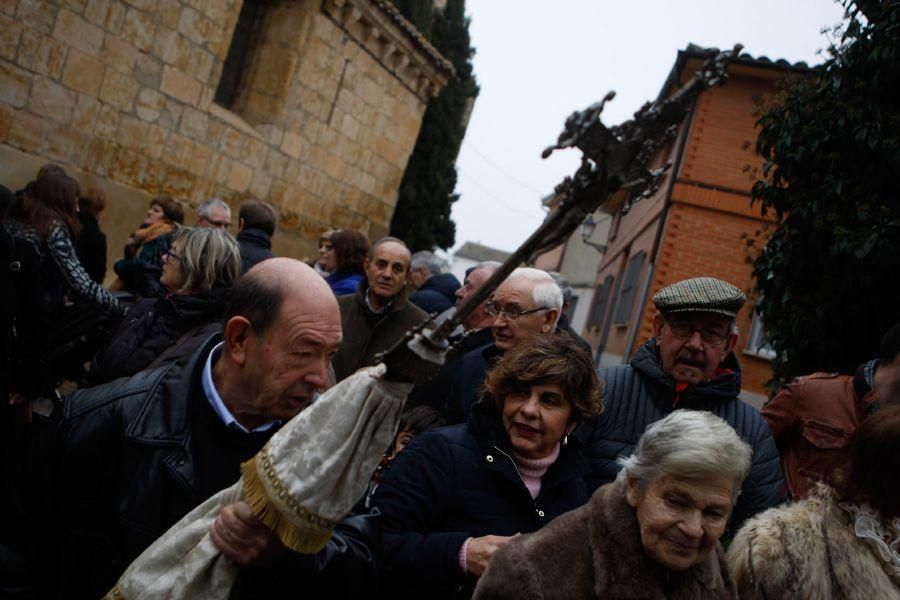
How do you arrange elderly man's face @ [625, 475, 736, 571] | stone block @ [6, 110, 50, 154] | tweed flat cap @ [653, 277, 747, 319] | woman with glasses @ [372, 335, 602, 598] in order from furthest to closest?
stone block @ [6, 110, 50, 154] < tweed flat cap @ [653, 277, 747, 319] < woman with glasses @ [372, 335, 602, 598] < elderly man's face @ [625, 475, 736, 571]

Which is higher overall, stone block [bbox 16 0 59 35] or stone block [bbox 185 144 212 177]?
stone block [bbox 16 0 59 35]

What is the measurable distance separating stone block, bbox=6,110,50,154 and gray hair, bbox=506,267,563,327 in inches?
299

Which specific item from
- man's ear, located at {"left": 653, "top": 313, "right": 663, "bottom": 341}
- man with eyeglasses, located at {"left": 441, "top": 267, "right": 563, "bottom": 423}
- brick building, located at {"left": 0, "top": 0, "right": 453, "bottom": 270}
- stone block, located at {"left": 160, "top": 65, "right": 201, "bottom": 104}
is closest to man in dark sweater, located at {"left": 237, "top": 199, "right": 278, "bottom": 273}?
man with eyeglasses, located at {"left": 441, "top": 267, "right": 563, "bottom": 423}

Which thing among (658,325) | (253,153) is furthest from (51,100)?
(658,325)

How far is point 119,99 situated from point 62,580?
946 centimetres

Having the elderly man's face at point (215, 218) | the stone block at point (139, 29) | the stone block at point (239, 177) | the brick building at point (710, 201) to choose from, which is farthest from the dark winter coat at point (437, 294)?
the brick building at point (710, 201)

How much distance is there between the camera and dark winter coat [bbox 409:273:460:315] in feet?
21.1

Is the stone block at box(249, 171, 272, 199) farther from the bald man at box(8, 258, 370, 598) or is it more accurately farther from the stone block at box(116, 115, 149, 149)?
the bald man at box(8, 258, 370, 598)

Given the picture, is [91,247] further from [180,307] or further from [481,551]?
[481,551]

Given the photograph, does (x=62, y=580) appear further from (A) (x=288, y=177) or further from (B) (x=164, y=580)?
(A) (x=288, y=177)

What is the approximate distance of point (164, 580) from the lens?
1631 millimetres

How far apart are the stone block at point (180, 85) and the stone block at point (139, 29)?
17.5 inches

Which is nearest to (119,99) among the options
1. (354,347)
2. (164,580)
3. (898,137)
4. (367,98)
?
(367,98)

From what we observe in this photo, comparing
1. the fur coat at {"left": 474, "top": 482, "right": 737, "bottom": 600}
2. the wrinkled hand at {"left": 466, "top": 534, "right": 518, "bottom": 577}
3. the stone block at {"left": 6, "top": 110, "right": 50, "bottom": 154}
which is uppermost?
the stone block at {"left": 6, "top": 110, "right": 50, "bottom": 154}
